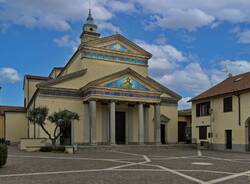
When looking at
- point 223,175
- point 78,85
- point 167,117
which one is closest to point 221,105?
point 167,117

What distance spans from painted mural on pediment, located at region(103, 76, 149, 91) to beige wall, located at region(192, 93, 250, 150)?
7029 millimetres

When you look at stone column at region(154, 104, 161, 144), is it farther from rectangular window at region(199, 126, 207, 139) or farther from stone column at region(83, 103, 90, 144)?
stone column at region(83, 103, 90, 144)

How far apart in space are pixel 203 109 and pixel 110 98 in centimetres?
1058

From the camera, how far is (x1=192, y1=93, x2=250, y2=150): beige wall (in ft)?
97.5

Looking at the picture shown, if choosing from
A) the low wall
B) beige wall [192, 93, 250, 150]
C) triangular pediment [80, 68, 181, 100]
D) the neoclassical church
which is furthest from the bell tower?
the low wall

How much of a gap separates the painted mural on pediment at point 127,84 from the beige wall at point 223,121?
7.03m

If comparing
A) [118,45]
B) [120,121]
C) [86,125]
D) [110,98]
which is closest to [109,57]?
[118,45]

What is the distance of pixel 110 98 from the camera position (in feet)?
104

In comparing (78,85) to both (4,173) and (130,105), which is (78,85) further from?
(4,173)

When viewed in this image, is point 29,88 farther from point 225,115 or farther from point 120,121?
point 225,115

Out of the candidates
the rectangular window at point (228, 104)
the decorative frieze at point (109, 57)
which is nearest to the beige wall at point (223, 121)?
the rectangular window at point (228, 104)

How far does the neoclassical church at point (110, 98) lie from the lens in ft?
103

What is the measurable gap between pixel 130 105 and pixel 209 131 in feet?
28.0

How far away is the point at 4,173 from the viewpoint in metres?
12.5
